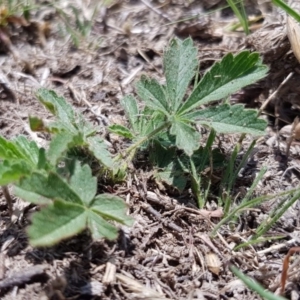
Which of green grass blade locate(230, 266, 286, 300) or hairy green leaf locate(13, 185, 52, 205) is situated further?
hairy green leaf locate(13, 185, 52, 205)

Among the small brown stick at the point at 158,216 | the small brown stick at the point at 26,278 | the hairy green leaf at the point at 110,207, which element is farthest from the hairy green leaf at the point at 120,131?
the small brown stick at the point at 26,278

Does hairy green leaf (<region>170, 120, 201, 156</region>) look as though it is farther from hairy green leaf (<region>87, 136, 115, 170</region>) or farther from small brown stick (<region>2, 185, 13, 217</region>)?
small brown stick (<region>2, 185, 13, 217</region>)

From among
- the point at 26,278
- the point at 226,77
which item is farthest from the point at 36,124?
the point at 226,77

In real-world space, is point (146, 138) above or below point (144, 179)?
above

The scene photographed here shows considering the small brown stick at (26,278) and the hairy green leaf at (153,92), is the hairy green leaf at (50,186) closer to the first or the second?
the small brown stick at (26,278)

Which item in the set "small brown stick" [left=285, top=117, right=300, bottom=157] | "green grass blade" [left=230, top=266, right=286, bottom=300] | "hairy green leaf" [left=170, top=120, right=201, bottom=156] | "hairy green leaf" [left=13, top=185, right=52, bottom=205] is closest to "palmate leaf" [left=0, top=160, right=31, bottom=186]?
"hairy green leaf" [left=13, top=185, right=52, bottom=205]

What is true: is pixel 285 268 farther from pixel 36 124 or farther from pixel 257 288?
pixel 36 124

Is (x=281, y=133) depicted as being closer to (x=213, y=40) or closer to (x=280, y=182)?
(x=280, y=182)
